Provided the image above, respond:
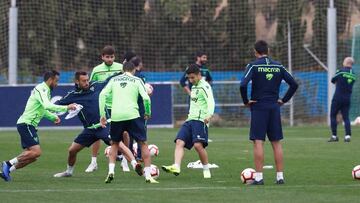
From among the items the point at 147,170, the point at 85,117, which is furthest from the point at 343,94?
the point at 147,170

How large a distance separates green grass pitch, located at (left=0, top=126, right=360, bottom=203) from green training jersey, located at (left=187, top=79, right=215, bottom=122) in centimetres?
100

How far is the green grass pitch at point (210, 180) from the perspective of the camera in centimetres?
1312

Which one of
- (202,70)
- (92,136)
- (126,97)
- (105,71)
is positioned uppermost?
(202,70)

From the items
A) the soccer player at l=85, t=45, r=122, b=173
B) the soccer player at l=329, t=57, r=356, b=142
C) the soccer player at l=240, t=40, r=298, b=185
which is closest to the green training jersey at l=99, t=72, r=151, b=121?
the soccer player at l=240, t=40, r=298, b=185

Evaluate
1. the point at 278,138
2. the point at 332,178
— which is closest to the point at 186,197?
the point at 278,138

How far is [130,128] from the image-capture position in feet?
51.9

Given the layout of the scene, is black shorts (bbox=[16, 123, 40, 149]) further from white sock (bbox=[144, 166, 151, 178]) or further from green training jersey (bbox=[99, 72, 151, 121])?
white sock (bbox=[144, 166, 151, 178])

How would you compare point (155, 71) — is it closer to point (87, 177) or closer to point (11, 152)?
point (11, 152)

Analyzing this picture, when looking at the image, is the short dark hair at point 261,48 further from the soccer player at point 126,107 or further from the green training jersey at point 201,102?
the green training jersey at point 201,102

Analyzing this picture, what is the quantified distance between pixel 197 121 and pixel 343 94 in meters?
9.47

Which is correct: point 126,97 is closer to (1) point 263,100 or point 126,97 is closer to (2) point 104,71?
(1) point 263,100

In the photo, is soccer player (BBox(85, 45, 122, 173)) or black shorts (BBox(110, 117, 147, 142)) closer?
black shorts (BBox(110, 117, 147, 142))

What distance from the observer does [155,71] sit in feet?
129

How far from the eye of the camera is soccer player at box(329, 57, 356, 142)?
998 inches
